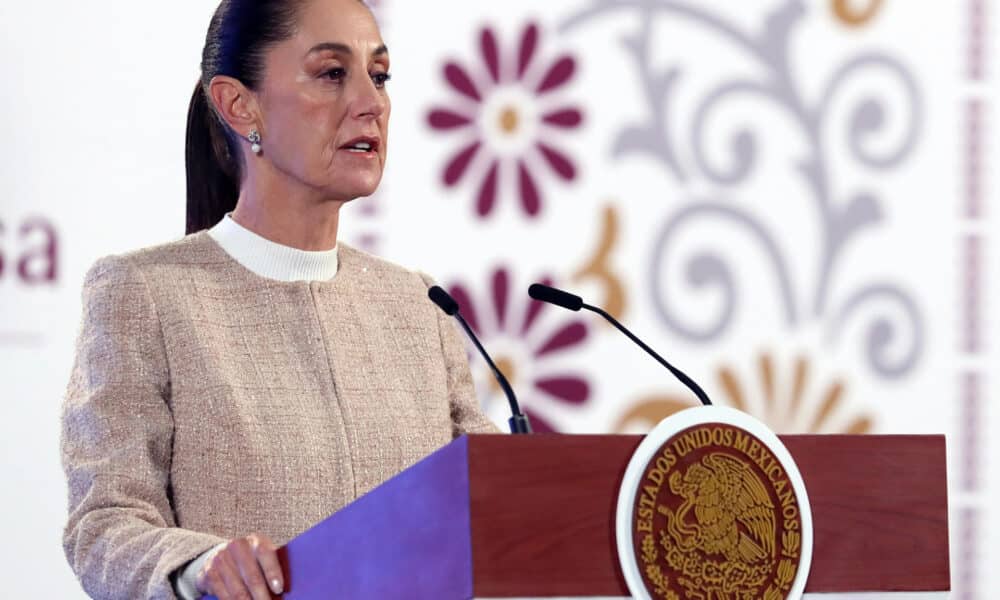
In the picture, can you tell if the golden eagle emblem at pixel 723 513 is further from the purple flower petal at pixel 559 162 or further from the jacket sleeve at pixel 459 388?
the purple flower petal at pixel 559 162

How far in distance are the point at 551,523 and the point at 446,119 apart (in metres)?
1.98

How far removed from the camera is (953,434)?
11.3 ft

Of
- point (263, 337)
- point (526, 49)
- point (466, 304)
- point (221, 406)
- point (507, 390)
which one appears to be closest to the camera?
point (507, 390)

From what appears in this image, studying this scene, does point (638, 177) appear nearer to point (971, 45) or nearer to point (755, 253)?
point (755, 253)

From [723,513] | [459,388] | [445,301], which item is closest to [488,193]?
[459,388]

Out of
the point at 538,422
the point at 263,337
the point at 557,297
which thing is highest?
the point at 557,297

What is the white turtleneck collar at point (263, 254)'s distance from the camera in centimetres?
232

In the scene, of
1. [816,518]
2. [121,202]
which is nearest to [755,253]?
[121,202]

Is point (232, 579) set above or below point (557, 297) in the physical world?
below

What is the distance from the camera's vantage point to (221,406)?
2.13 m

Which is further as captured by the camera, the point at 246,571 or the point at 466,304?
the point at 466,304

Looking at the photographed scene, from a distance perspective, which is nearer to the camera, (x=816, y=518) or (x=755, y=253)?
(x=816, y=518)

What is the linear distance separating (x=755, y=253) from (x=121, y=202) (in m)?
1.33

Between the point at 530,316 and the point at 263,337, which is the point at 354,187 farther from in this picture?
the point at 530,316
